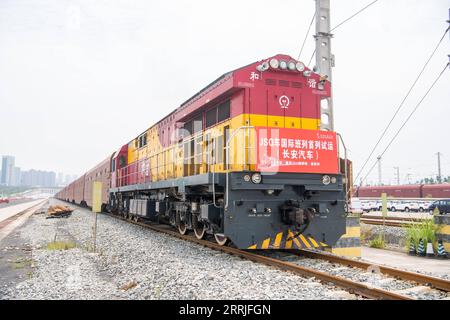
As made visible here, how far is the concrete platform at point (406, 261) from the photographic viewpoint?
301 inches

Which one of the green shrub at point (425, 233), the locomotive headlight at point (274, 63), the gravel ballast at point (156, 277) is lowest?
the gravel ballast at point (156, 277)

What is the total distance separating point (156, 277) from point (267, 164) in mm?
2828

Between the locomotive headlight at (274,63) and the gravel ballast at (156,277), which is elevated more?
the locomotive headlight at (274,63)

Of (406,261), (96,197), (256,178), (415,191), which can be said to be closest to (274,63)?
(256,178)

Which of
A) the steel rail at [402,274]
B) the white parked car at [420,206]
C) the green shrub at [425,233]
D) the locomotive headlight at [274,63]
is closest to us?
the steel rail at [402,274]

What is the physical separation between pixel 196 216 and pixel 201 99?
2.81 metres

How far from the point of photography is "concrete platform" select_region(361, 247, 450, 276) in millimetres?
7648

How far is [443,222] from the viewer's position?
9.88 meters

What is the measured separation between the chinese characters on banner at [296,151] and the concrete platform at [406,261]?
2491mm
